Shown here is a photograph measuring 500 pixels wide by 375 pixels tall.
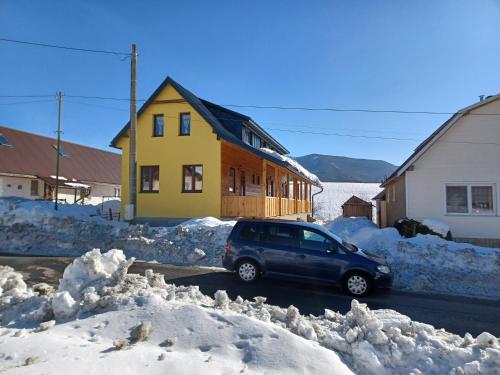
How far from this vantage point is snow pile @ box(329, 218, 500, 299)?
8812 mm

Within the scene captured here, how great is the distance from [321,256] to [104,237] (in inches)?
377

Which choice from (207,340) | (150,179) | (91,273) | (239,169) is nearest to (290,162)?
(239,169)

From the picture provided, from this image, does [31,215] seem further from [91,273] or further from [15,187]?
[15,187]

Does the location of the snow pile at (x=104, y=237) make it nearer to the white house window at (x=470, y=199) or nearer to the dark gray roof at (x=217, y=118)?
the dark gray roof at (x=217, y=118)

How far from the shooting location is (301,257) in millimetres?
8148

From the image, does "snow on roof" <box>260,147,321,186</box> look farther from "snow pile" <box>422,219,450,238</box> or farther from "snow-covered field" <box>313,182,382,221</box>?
"snow-covered field" <box>313,182,382,221</box>

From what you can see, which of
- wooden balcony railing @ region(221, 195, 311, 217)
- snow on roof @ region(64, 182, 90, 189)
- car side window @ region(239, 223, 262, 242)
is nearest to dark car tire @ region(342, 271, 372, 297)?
car side window @ region(239, 223, 262, 242)

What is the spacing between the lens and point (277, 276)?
8.35 meters

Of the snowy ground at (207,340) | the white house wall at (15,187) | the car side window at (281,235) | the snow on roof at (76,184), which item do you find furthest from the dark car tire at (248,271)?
the snow on roof at (76,184)

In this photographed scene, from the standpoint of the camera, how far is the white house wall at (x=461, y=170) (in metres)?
13.9

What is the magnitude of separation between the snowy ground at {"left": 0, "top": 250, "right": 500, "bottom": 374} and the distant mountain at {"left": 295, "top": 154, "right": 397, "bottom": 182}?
129 meters

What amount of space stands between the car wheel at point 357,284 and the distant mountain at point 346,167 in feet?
411

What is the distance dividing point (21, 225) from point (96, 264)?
11.4 m

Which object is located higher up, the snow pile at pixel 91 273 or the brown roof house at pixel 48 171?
A: the brown roof house at pixel 48 171
